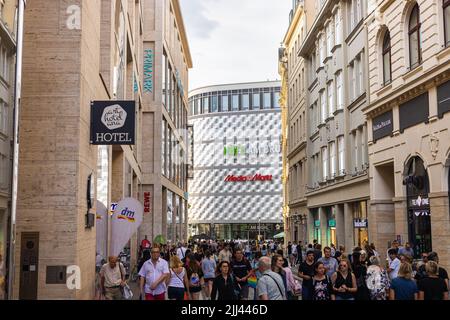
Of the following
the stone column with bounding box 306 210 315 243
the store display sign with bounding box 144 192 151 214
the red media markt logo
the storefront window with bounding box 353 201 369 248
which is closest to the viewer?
the storefront window with bounding box 353 201 369 248

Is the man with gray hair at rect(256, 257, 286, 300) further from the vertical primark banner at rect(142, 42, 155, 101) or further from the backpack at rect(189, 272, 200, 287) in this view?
the vertical primark banner at rect(142, 42, 155, 101)

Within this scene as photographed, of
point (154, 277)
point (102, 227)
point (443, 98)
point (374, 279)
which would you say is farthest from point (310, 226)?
point (374, 279)

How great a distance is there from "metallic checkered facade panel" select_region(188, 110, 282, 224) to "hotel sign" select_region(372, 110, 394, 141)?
229 ft

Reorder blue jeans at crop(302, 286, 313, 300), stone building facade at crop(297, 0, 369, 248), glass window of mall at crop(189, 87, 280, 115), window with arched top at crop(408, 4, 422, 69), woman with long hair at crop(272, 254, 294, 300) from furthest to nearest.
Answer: glass window of mall at crop(189, 87, 280, 115), stone building facade at crop(297, 0, 369, 248), window with arched top at crop(408, 4, 422, 69), blue jeans at crop(302, 286, 313, 300), woman with long hair at crop(272, 254, 294, 300)

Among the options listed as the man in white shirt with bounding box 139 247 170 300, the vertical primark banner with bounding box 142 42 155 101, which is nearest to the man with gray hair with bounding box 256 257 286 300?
the man in white shirt with bounding box 139 247 170 300

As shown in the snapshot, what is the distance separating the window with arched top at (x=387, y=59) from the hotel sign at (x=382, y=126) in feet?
5.07

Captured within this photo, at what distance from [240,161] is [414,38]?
7612cm

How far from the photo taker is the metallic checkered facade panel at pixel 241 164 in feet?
322

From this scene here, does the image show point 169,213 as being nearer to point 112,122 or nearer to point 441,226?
point 441,226

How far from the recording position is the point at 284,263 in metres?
12.9

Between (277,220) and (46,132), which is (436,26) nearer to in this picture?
(46,132)

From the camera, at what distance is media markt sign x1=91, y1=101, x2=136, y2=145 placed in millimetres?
13398
